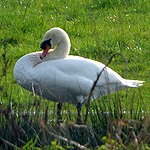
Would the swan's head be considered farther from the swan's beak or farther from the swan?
the swan

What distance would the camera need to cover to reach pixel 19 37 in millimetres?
11312

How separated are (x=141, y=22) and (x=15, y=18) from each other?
1.78m

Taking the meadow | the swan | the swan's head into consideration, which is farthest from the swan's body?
the swan's head

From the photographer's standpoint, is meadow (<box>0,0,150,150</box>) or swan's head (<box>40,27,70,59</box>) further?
meadow (<box>0,0,150,150</box>)

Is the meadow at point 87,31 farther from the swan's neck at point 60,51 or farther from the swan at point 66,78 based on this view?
the swan's neck at point 60,51

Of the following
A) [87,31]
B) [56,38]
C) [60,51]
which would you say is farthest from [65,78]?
[87,31]

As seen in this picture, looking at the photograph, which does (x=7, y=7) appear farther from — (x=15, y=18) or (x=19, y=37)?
(x=19, y=37)

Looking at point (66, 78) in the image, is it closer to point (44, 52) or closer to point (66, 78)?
point (66, 78)

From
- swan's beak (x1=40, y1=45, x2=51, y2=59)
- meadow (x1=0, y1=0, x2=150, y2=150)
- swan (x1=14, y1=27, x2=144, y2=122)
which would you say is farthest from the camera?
meadow (x1=0, y1=0, x2=150, y2=150)

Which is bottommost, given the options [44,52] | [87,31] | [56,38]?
[44,52]

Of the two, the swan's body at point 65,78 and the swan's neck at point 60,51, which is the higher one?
the swan's neck at point 60,51

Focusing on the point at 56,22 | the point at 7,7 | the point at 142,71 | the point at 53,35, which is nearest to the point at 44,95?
the point at 53,35

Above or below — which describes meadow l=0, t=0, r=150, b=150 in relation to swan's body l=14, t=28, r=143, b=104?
above

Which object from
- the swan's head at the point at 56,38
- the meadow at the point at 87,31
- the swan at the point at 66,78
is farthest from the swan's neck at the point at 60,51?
the meadow at the point at 87,31
